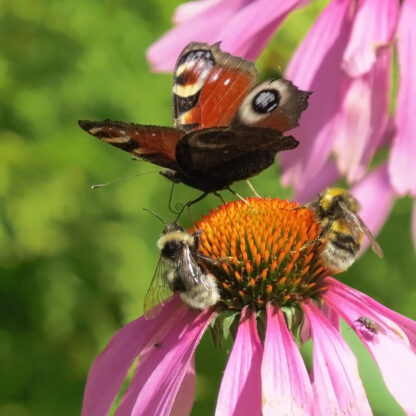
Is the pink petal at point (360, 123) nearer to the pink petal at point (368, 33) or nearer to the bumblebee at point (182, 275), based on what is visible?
the pink petal at point (368, 33)

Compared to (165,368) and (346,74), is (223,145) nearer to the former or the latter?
(346,74)


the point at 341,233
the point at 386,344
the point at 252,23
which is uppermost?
the point at 252,23

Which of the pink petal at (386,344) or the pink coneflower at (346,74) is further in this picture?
the pink coneflower at (346,74)

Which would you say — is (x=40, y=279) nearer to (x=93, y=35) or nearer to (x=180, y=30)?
(x=93, y=35)

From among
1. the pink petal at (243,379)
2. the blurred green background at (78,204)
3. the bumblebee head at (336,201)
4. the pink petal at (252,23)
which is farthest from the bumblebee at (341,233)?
the blurred green background at (78,204)

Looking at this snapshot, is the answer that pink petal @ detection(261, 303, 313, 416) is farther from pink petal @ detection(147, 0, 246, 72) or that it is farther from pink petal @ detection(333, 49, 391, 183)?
pink petal @ detection(147, 0, 246, 72)

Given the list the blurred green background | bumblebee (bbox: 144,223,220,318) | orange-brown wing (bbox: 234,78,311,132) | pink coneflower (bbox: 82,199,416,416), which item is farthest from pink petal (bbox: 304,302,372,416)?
the blurred green background

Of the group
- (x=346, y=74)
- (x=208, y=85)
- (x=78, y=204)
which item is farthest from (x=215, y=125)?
(x=78, y=204)
